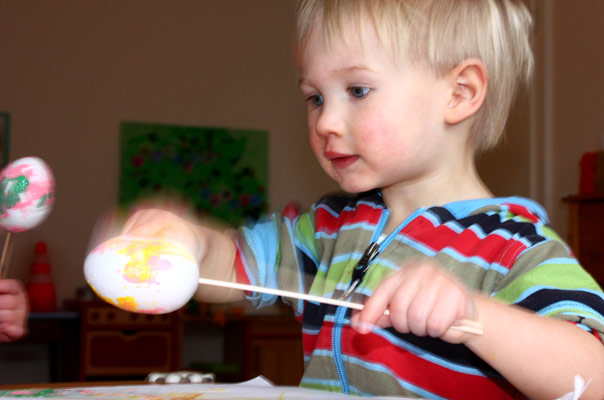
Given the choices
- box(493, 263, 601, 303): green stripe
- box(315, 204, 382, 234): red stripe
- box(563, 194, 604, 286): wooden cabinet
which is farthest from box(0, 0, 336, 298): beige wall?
box(493, 263, 601, 303): green stripe

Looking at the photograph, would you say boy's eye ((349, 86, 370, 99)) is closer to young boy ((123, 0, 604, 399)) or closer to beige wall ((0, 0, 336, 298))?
young boy ((123, 0, 604, 399))

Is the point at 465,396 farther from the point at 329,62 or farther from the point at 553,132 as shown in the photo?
the point at 553,132

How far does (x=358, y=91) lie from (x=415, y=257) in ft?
0.72

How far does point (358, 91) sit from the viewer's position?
0.95 m

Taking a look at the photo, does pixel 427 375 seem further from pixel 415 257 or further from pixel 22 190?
pixel 22 190

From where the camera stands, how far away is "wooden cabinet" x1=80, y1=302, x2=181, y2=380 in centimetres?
369

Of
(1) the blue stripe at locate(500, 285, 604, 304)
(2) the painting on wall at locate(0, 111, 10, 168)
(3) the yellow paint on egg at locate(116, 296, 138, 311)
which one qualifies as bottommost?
(3) the yellow paint on egg at locate(116, 296, 138, 311)

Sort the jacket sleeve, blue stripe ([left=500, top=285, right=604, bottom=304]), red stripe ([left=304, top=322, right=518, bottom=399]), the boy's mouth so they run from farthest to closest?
the jacket sleeve → the boy's mouth → red stripe ([left=304, top=322, right=518, bottom=399]) → blue stripe ([left=500, top=285, right=604, bottom=304])

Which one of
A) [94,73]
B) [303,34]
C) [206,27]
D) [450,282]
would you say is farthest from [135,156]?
[450,282]

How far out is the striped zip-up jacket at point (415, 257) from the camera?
79cm

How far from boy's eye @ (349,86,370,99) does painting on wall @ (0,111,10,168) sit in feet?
11.7

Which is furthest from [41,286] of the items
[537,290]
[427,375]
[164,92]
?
[537,290]

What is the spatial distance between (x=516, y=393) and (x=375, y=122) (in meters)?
0.36

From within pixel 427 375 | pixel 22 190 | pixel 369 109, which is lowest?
pixel 427 375
